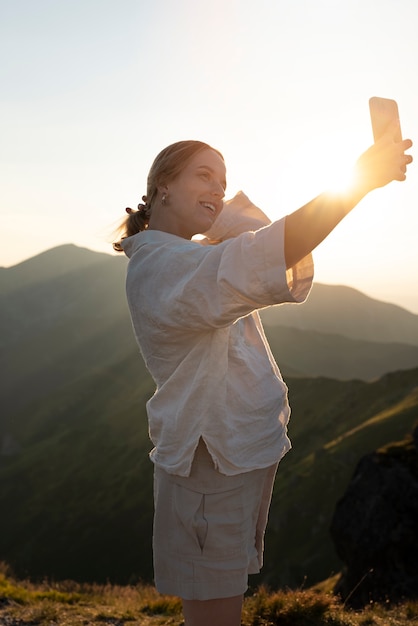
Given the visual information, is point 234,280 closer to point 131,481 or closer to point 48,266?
point 131,481

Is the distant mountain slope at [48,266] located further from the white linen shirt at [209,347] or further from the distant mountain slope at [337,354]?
the white linen shirt at [209,347]

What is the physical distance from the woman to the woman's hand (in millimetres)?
301

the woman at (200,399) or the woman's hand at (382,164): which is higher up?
the woman's hand at (382,164)

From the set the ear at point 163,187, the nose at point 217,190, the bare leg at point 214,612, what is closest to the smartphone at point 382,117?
the nose at point 217,190

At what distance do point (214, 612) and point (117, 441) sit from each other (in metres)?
64.7

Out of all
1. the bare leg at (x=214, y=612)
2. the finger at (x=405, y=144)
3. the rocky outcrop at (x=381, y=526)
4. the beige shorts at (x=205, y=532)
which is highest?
the finger at (x=405, y=144)

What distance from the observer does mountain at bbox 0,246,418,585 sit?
30781 mm

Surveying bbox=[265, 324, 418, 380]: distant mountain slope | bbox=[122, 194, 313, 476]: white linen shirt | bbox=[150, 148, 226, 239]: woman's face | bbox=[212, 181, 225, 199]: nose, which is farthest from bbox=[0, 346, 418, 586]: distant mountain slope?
bbox=[265, 324, 418, 380]: distant mountain slope

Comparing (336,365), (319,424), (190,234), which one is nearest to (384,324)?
(336,365)

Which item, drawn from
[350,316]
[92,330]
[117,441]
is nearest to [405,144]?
[117,441]

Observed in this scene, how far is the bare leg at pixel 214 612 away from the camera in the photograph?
7.11 ft

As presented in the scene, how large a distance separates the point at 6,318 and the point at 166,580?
505 feet

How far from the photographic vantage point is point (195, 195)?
2.35 meters

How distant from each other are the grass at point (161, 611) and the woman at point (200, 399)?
3.36 m
